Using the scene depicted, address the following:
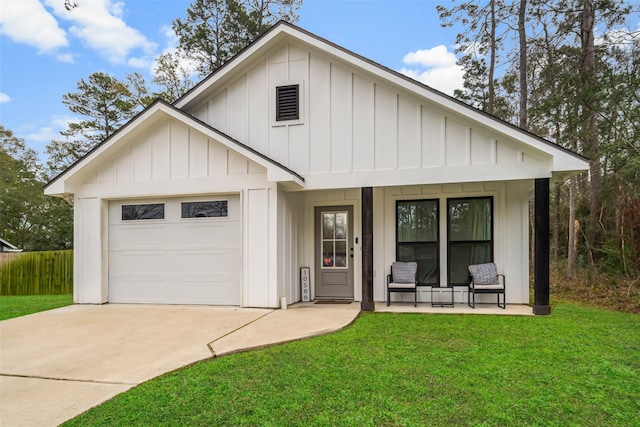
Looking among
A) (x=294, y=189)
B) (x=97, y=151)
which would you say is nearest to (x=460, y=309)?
(x=294, y=189)

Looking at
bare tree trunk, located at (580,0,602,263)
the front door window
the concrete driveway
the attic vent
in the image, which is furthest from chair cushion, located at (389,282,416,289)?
bare tree trunk, located at (580,0,602,263)

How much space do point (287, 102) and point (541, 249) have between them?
5.54 metres

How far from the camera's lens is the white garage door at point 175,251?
7777 millimetres

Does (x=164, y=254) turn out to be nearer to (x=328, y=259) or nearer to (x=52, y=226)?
(x=328, y=259)

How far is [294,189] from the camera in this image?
770cm

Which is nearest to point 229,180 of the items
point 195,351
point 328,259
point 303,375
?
point 328,259

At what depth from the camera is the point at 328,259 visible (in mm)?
8633

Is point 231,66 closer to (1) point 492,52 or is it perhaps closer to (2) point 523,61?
(2) point 523,61

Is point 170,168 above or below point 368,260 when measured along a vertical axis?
above

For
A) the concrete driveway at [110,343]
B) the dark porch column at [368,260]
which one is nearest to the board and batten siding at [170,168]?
the dark porch column at [368,260]

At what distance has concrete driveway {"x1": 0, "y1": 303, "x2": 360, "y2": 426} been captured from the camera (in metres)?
3.49

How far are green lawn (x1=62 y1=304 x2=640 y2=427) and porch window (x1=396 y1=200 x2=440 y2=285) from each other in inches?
105

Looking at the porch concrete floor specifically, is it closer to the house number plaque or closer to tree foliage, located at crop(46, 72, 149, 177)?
the house number plaque

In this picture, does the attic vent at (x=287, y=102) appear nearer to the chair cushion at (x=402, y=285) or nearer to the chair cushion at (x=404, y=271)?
the chair cushion at (x=404, y=271)
